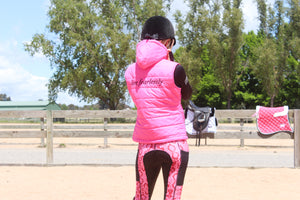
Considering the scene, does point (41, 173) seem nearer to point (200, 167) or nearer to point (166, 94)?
point (200, 167)

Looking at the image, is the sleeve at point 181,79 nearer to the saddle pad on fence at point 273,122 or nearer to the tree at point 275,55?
the saddle pad on fence at point 273,122

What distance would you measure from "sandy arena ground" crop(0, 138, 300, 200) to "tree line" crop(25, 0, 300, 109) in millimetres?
27029

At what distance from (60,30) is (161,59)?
35.5 meters

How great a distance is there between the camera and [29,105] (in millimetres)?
65875

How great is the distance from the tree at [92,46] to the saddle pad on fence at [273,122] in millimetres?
26064

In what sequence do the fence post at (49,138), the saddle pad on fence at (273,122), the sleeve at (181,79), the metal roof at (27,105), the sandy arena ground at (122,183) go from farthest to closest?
the metal roof at (27,105), the saddle pad on fence at (273,122), the fence post at (49,138), the sandy arena ground at (122,183), the sleeve at (181,79)

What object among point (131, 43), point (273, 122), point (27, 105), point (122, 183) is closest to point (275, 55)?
point (131, 43)

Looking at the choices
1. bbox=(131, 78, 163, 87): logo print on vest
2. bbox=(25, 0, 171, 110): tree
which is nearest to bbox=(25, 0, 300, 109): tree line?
bbox=(25, 0, 171, 110): tree

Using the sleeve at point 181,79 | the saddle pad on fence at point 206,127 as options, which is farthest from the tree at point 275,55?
the sleeve at point 181,79

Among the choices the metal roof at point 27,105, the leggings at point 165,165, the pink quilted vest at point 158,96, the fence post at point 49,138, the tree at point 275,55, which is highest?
the tree at point 275,55

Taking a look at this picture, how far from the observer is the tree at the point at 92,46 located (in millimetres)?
34312

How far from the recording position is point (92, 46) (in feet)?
116

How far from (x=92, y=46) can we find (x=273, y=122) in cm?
2947

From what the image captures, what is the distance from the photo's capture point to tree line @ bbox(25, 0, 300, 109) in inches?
1366
